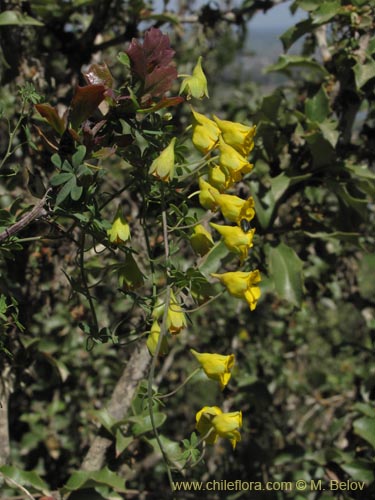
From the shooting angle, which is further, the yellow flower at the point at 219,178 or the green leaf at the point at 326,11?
the green leaf at the point at 326,11

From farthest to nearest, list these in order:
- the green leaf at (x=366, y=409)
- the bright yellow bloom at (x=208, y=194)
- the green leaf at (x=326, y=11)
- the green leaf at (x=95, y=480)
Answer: the green leaf at (x=366, y=409)
the green leaf at (x=326, y=11)
the green leaf at (x=95, y=480)
the bright yellow bloom at (x=208, y=194)

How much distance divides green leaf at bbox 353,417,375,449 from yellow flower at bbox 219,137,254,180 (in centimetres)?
90

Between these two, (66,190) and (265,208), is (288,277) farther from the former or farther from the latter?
(66,190)

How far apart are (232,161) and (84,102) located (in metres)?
0.22

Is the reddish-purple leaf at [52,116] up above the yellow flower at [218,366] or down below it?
above

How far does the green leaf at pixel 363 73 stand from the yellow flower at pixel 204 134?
56cm

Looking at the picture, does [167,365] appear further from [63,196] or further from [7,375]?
[63,196]

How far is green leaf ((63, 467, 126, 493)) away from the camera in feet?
4.18

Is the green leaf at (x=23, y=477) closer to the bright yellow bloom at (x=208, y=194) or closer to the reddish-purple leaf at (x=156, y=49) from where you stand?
the bright yellow bloom at (x=208, y=194)

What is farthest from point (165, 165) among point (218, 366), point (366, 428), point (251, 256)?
point (366, 428)

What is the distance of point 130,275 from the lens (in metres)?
0.97

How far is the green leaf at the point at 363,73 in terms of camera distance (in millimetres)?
1372

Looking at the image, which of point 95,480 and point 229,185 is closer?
point 229,185

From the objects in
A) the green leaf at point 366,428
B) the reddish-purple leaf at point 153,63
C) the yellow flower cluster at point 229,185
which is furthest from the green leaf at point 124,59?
the green leaf at point 366,428
